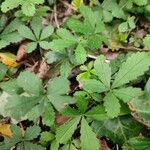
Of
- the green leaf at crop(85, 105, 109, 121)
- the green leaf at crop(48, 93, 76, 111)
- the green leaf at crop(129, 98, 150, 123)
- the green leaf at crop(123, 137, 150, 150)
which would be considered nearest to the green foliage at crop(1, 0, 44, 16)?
the green leaf at crop(48, 93, 76, 111)

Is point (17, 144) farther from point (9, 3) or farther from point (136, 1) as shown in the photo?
point (136, 1)

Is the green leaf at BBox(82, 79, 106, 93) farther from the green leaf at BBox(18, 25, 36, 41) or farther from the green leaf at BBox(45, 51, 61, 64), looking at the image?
the green leaf at BBox(18, 25, 36, 41)

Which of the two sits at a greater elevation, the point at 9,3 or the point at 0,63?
the point at 9,3

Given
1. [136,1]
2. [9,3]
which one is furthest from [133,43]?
[9,3]

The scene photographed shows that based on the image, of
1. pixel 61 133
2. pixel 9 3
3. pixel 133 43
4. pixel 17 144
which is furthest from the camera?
pixel 133 43

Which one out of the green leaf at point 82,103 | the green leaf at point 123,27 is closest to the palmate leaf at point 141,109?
the green leaf at point 82,103

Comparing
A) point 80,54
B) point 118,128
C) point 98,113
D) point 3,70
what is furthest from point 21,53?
point 118,128
